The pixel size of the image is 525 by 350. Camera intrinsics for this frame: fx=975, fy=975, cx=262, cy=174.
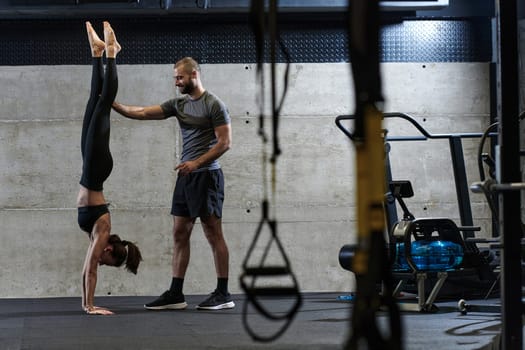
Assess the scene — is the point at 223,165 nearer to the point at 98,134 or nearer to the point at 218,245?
the point at 218,245

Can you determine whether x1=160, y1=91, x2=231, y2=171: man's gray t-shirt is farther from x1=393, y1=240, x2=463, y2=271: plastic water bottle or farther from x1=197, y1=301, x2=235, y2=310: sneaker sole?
x1=393, y1=240, x2=463, y2=271: plastic water bottle

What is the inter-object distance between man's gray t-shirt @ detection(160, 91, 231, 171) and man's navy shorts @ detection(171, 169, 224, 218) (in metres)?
0.07

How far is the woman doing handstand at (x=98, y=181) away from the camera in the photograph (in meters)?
5.82

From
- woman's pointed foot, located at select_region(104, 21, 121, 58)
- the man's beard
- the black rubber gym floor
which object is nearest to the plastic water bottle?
the black rubber gym floor

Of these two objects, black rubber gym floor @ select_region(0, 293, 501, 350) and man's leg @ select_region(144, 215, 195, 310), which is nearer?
black rubber gym floor @ select_region(0, 293, 501, 350)

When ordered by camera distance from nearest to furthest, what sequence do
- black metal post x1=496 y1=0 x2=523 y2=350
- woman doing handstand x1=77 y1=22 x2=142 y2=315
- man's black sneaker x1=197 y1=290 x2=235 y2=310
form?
black metal post x1=496 y1=0 x2=523 y2=350, woman doing handstand x1=77 y1=22 x2=142 y2=315, man's black sneaker x1=197 y1=290 x2=235 y2=310

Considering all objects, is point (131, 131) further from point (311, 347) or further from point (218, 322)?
point (311, 347)

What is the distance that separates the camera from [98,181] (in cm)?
591

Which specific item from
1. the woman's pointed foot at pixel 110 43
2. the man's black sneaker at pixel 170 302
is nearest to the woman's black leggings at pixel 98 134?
the woman's pointed foot at pixel 110 43

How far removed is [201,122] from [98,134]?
0.66 m

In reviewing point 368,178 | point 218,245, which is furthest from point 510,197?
point 218,245

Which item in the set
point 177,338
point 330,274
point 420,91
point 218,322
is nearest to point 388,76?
point 420,91

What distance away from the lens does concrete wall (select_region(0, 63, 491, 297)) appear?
775 centimetres

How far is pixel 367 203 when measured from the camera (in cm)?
111
